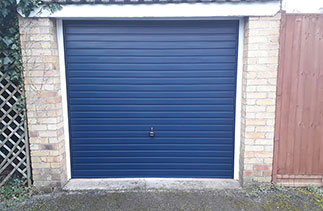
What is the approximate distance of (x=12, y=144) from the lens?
327 cm

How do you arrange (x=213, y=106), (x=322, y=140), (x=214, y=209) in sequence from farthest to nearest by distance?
1. (x=213, y=106)
2. (x=322, y=140)
3. (x=214, y=209)

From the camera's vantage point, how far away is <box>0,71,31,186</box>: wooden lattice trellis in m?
3.10

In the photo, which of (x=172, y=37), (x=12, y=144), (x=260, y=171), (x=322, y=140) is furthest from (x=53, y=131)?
(x=322, y=140)

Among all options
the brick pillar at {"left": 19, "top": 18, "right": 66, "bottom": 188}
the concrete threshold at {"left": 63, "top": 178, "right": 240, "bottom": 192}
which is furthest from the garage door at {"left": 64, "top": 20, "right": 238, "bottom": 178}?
the brick pillar at {"left": 19, "top": 18, "right": 66, "bottom": 188}

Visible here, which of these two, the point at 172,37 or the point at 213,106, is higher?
the point at 172,37

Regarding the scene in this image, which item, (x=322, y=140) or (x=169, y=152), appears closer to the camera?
(x=322, y=140)

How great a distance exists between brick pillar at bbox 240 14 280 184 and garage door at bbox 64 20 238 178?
31 centimetres

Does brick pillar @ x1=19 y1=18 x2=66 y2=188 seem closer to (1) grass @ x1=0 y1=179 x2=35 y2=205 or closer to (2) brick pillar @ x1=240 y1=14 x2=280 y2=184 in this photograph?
(1) grass @ x1=0 y1=179 x2=35 y2=205

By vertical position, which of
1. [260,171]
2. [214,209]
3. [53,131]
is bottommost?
[214,209]

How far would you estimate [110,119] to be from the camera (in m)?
3.50

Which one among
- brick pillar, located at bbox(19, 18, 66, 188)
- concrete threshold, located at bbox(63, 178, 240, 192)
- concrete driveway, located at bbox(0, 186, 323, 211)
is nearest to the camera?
concrete driveway, located at bbox(0, 186, 323, 211)

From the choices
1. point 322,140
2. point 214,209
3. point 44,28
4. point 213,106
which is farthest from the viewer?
point 213,106

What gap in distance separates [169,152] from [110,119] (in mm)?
1105

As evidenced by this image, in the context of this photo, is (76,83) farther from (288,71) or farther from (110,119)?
(288,71)
